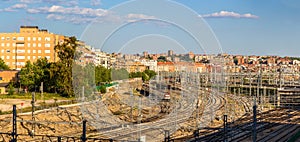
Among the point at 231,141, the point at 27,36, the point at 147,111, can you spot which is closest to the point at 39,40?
the point at 27,36

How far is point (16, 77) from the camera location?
40.7 m

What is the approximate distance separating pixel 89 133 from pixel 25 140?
2.60 meters

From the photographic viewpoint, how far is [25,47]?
186 ft

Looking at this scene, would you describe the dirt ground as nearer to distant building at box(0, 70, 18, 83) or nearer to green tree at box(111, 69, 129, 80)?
green tree at box(111, 69, 129, 80)

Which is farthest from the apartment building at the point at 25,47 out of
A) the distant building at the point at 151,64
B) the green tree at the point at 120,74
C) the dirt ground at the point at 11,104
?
the green tree at the point at 120,74

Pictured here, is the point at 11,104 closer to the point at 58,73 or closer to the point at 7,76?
the point at 58,73

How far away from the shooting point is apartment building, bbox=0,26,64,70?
5647 centimetres

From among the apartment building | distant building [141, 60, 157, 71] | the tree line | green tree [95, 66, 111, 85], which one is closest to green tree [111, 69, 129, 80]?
distant building [141, 60, 157, 71]

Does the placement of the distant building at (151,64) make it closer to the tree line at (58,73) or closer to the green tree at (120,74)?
the green tree at (120,74)

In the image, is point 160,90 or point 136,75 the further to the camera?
point 160,90

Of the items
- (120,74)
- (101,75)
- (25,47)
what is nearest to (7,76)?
(25,47)

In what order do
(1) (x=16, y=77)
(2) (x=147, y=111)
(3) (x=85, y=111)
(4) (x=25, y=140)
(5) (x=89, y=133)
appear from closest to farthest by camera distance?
(4) (x=25, y=140), (5) (x=89, y=133), (3) (x=85, y=111), (2) (x=147, y=111), (1) (x=16, y=77)

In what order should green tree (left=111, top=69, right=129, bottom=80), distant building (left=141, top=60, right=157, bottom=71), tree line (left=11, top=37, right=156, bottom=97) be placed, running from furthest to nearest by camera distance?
tree line (left=11, top=37, right=156, bottom=97) < distant building (left=141, top=60, right=157, bottom=71) < green tree (left=111, top=69, right=129, bottom=80)

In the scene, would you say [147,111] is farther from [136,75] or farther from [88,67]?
[136,75]
